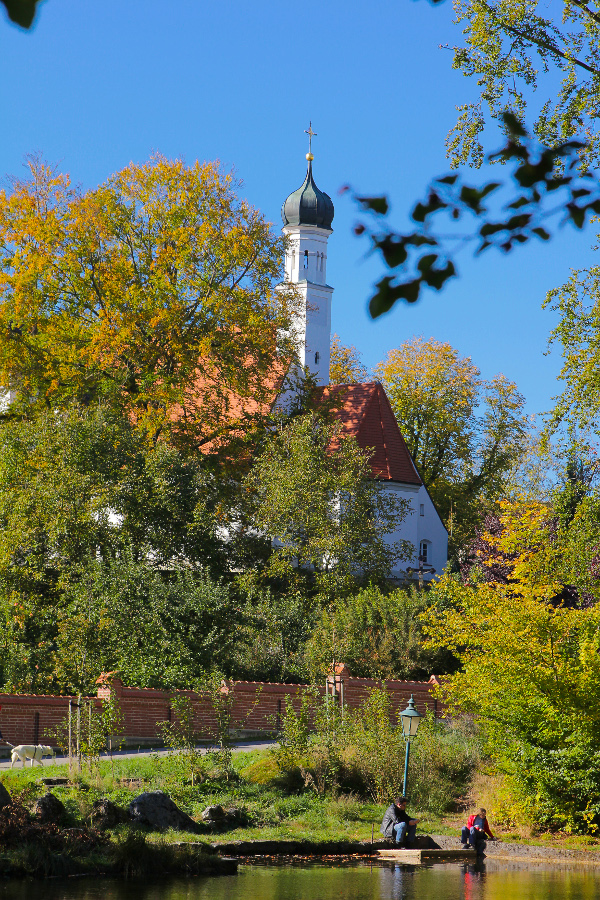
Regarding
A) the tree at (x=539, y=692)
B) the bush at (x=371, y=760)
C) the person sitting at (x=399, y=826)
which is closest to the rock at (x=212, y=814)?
the person sitting at (x=399, y=826)

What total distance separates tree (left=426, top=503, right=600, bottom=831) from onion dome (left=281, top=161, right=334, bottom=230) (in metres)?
42.8

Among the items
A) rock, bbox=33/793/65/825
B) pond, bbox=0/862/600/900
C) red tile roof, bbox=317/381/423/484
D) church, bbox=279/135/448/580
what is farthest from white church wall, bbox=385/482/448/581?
rock, bbox=33/793/65/825

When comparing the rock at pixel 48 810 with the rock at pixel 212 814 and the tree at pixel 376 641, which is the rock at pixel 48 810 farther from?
the tree at pixel 376 641

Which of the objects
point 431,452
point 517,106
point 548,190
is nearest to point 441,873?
point 548,190

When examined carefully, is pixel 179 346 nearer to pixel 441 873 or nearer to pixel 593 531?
pixel 593 531

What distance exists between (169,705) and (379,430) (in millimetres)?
27290

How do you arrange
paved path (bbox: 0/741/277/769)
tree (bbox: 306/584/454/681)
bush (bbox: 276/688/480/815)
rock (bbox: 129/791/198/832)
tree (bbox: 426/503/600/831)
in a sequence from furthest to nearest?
tree (bbox: 306/584/454/681) < paved path (bbox: 0/741/277/769) < bush (bbox: 276/688/480/815) < tree (bbox: 426/503/600/831) < rock (bbox: 129/791/198/832)

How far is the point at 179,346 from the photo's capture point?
36469 millimetres

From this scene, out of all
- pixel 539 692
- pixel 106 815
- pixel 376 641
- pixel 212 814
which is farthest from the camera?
pixel 376 641

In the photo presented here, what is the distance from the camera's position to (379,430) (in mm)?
48188

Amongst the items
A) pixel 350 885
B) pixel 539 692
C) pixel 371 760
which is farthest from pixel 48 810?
pixel 539 692

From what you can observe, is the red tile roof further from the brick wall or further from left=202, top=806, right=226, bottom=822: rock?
left=202, top=806, right=226, bottom=822: rock

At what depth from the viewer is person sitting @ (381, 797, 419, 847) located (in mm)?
15711

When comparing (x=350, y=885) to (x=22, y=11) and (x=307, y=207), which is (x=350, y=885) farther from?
(x=307, y=207)
